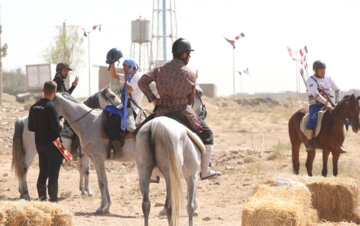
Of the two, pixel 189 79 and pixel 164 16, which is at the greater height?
pixel 164 16

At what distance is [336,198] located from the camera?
8.47 m

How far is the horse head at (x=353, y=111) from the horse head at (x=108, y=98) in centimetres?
473

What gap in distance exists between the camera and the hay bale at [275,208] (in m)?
6.44

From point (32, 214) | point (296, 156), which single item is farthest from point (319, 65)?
point (32, 214)

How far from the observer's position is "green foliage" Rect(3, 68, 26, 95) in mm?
70938

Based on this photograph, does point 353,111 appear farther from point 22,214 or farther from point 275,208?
point 22,214

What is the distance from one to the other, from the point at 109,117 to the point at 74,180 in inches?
193

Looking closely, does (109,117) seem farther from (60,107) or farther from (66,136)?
(66,136)

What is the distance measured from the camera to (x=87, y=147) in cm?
985

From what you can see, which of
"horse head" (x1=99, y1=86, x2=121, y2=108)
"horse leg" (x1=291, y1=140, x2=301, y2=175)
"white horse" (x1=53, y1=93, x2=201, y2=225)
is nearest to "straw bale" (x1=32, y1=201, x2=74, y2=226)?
"white horse" (x1=53, y1=93, x2=201, y2=225)

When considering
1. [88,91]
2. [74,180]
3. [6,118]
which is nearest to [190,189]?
[74,180]

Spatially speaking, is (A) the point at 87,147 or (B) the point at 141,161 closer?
(B) the point at 141,161

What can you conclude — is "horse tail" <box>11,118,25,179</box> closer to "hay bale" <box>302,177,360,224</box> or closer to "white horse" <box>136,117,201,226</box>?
"white horse" <box>136,117,201,226</box>

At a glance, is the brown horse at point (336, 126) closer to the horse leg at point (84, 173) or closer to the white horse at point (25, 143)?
the white horse at point (25, 143)
